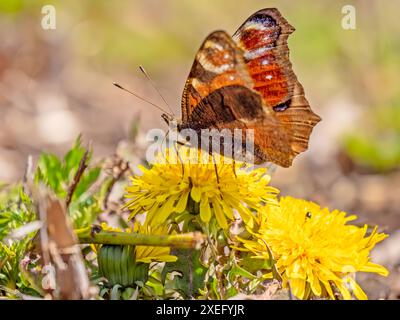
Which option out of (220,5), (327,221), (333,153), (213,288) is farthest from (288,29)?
(220,5)

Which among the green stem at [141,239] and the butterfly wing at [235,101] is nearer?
the green stem at [141,239]

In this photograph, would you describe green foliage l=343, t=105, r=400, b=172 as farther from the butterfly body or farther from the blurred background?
the butterfly body

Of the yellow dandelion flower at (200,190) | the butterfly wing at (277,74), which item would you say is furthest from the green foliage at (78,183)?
the butterfly wing at (277,74)

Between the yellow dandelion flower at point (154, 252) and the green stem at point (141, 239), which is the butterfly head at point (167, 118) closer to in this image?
the yellow dandelion flower at point (154, 252)

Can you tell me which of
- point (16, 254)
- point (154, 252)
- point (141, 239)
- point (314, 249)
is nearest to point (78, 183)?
point (16, 254)

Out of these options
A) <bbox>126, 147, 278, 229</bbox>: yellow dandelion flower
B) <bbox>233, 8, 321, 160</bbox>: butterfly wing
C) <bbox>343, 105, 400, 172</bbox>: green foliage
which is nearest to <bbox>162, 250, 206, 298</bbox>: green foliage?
<bbox>126, 147, 278, 229</bbox>: yellow dandelion flower

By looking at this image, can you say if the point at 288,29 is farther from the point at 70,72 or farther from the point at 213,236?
the point at 70,72

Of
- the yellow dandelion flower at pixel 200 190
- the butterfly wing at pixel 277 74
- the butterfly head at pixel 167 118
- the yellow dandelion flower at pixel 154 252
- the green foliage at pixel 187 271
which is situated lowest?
the green foliage at pixel 187 271
